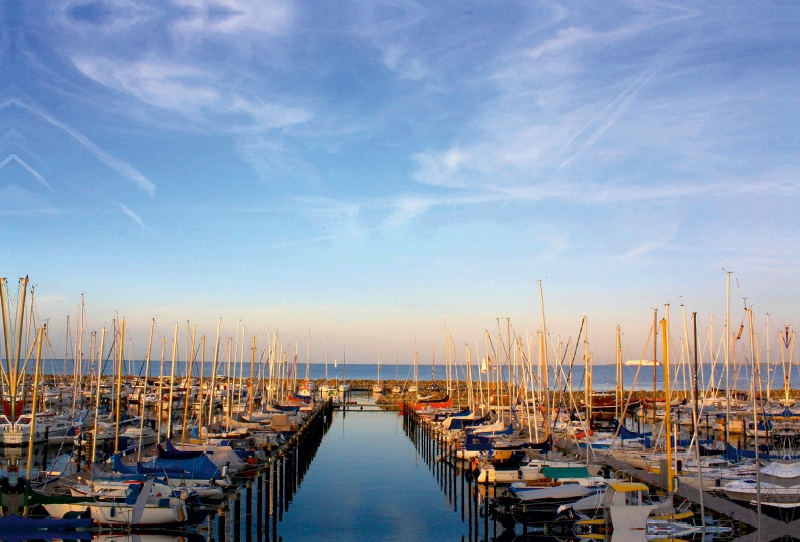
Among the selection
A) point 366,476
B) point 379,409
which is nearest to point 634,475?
point 366,476

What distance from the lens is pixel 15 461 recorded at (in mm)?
44188

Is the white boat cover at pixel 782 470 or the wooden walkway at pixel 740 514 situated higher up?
the white boat cover at pixel 782 470

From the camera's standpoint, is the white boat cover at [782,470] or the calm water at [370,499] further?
the calm water at [370,499]

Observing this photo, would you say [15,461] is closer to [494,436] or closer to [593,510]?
[494,436]

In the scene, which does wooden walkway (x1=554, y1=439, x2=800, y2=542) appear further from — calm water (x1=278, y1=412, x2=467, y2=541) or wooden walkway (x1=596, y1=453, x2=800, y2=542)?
calm water (x1=278, y1=412, x2=467, y2=541)

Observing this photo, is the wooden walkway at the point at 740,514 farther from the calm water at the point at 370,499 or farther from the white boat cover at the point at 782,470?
the calm water at the point at 370,499

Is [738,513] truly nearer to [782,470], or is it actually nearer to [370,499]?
[782,470]

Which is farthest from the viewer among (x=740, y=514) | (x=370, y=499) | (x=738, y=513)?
(x=370, y=499)

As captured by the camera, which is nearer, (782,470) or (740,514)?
(740,514)

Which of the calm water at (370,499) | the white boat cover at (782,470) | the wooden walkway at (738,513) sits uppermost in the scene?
the white boat cover at (782,470)

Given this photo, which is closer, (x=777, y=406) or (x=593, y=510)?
(x=593, y=510)

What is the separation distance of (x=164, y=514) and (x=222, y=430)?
1071 inches

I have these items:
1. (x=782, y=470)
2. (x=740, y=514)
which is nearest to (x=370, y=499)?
(x=740, y=514)

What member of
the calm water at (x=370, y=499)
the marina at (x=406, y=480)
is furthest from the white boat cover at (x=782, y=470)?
the calm water at (x=370, y=499)
